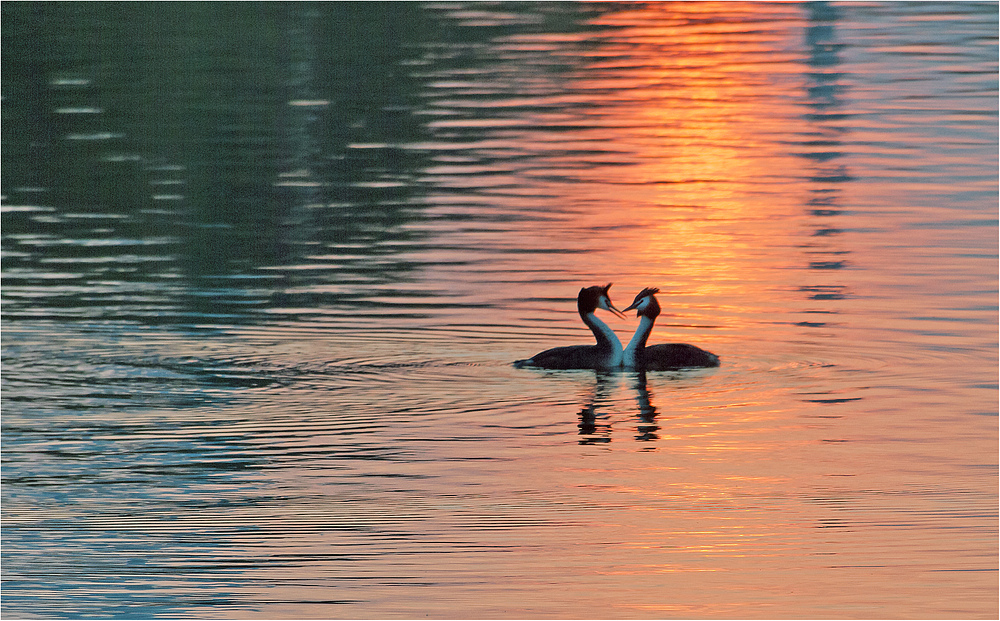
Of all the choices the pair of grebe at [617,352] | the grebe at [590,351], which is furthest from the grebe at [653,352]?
the grebe at [590,351]

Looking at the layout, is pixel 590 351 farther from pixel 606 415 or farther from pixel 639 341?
pixel 606 415

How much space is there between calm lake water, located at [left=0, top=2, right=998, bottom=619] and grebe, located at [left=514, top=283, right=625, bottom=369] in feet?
0.49

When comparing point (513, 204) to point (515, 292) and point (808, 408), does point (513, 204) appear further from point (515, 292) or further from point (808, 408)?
point (808, 408)

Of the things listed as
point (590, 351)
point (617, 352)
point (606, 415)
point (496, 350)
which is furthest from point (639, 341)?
point (606, 415)

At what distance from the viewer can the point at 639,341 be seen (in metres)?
15.4

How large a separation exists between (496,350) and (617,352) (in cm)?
Result: 100

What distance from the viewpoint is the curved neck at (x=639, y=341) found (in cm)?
1529

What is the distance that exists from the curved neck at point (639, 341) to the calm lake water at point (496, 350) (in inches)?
5.4

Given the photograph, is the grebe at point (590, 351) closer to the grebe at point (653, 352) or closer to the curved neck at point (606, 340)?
the curved neck at point (606, 340)

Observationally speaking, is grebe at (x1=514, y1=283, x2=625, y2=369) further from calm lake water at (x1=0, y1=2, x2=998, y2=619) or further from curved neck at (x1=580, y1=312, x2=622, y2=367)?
calm lake water at (x1=0, y1=2, x2=998, y2=619)

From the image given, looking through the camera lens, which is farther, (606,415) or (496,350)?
(496,350)

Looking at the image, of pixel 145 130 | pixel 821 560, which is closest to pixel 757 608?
pixel 821 560

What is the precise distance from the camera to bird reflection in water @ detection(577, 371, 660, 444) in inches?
520

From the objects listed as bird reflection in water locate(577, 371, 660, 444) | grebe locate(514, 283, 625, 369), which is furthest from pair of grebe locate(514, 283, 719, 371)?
bird reflection in water locate(577, 371, 660, 444)
